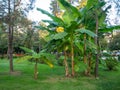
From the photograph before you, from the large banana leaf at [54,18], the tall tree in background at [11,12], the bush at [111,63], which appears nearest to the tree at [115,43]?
the bush at [111,63]

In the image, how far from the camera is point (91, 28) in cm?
1492

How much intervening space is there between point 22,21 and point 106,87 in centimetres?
893

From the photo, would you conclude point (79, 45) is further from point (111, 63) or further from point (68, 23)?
point (111, 63)

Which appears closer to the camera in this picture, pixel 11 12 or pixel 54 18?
pixel 54 18

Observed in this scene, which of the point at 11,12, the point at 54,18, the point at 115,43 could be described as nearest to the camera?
the point at 54,18

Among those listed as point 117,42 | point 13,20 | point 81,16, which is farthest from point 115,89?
point 117,42

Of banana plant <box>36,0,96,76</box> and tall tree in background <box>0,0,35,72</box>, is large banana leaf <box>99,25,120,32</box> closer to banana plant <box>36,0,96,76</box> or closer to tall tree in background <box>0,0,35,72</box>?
banana plant <box>36,0,96,76</box>

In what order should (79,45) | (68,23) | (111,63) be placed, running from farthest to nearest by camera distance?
(111,63), (68,23), (79,45)

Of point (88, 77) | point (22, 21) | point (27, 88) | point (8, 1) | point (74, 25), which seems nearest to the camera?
point (27, 88)

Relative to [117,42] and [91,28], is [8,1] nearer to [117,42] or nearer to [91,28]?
[91,28]

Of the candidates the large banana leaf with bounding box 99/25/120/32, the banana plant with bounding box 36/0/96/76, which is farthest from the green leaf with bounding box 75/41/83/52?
the large banana leaf with bounding box 99/25/120/32

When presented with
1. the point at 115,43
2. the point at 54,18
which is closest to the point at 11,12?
the point at 54,18

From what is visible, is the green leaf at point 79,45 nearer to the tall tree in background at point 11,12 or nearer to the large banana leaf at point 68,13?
the large banana leaf at point 68,13

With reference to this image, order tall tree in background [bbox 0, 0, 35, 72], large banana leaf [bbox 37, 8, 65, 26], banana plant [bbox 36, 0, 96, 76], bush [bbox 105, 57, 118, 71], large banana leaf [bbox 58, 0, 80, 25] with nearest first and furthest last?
banana plant [bbox 36, 0, 96, 76] → large banana leaf [bbox 37, 8, 65, 26] → large banana leaf [bbox 58, 0, 80, 25] → tall tree in background [bbox 0, 0, 35, 72] → bush [bbox 105, 57, 118, 71]
